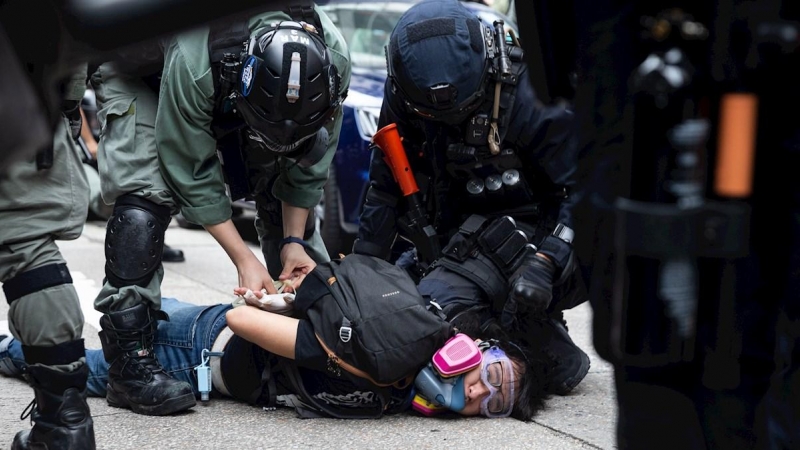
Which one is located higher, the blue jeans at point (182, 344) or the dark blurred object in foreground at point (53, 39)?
the dark blurred object in foreground at point (53, 39)

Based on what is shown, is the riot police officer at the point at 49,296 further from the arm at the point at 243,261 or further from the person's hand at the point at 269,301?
the arm at the point at 243,261

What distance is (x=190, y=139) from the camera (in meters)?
2.96

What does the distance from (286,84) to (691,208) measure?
1.87 m

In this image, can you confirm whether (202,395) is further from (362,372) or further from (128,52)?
(128,52)

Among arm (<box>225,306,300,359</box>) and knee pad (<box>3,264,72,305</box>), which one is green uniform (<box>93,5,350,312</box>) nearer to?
arm (<box>225,306,300,359</box>)

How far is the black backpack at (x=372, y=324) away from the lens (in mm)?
2771

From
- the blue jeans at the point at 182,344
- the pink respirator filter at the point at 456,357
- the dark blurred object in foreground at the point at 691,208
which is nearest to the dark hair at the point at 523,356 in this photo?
the pink respirator filter at the point at 456,357

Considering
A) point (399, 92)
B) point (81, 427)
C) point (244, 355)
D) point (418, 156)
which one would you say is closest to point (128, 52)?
point (81, 427)

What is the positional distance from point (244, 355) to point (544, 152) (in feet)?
3.67

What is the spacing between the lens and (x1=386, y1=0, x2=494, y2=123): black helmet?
10.1 ft

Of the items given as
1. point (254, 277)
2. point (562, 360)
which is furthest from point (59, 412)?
point (562, 360)

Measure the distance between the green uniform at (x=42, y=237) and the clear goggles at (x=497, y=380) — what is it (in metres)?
1.14

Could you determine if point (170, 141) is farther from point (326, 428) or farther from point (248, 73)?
point (326, 428)

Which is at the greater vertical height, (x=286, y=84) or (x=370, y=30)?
(x=286, y=84)
